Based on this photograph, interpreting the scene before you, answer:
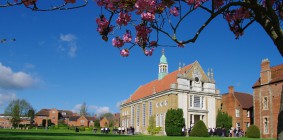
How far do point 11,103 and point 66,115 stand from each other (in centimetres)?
4818

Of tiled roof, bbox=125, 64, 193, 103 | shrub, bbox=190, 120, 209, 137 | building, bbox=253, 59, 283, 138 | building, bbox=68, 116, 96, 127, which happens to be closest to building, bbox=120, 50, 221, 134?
tiled roof, bbox=125, 64, 193, 103

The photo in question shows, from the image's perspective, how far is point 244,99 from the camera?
217 ft

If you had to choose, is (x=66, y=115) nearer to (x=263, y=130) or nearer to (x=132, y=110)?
(x=132, y=110)

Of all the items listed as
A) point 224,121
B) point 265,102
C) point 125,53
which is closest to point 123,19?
point 125,53

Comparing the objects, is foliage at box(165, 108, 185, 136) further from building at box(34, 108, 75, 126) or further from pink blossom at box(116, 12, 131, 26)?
building at box(34, 108, 75, 126)

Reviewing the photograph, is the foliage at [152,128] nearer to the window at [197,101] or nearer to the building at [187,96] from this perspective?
the building at [187,96]

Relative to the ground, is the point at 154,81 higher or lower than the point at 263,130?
higher

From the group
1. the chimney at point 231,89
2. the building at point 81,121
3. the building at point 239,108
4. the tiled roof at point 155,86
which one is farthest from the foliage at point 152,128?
the building at point 81,121

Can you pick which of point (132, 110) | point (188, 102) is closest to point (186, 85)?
point (188, 102)

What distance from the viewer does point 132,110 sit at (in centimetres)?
7869

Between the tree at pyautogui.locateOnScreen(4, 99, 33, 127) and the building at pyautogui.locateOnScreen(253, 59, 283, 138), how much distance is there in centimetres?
6795

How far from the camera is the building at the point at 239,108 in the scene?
208 feet

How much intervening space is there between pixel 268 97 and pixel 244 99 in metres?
19.5

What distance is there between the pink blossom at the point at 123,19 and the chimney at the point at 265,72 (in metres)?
44.5
